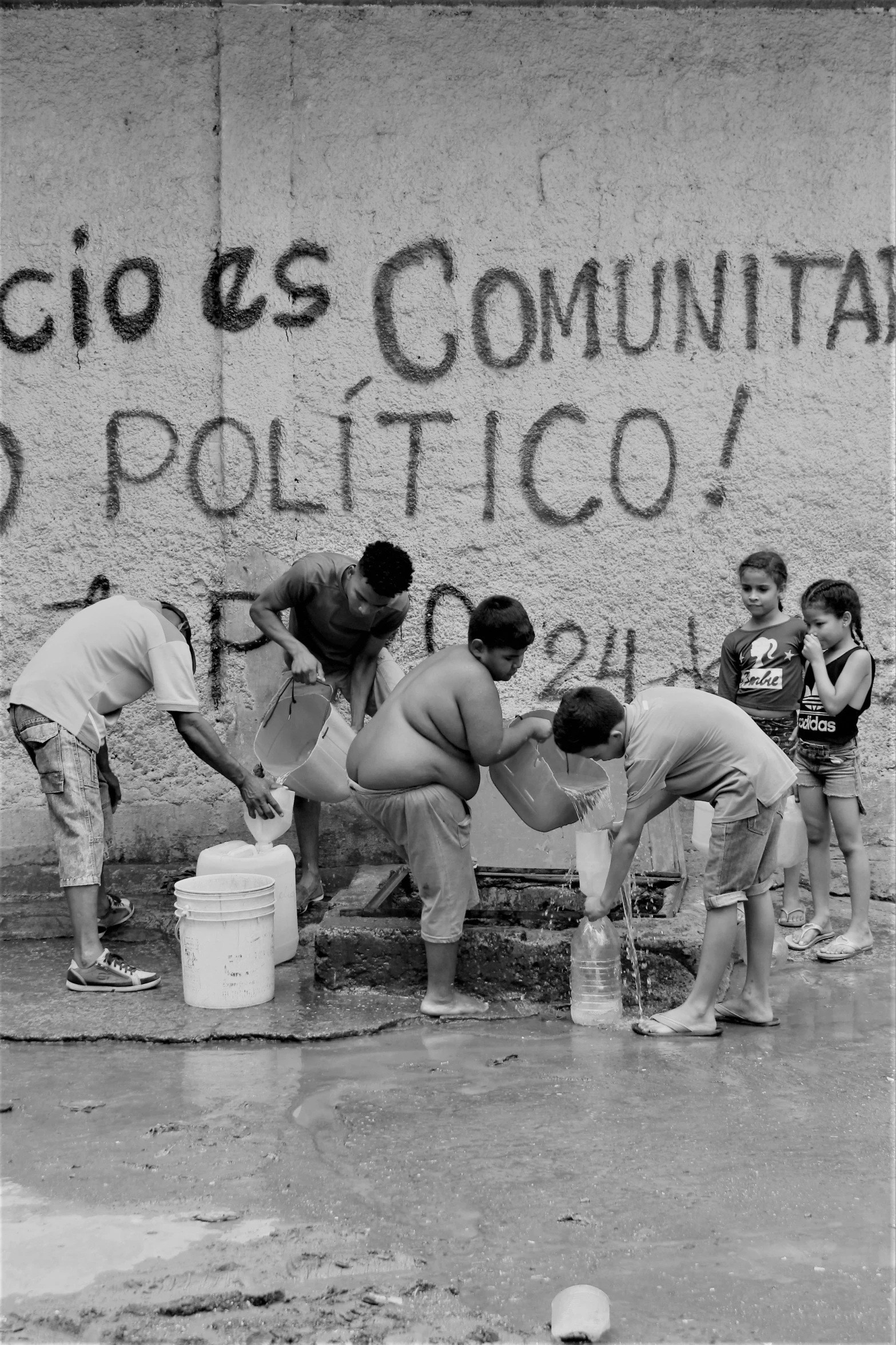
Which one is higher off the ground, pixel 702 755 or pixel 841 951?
pixel 702 755

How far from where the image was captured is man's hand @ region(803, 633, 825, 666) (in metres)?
5.10

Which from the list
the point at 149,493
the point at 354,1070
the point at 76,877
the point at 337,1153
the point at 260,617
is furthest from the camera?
the point at 149,493

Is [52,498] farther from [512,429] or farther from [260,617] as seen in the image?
[512,429]

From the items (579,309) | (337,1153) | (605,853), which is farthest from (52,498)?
(337,1153)

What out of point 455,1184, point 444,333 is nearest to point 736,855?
point 455,1184

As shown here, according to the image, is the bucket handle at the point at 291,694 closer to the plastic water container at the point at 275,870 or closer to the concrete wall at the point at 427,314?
the plastic water container at the point at 275,870

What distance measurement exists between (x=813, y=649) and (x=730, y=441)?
5.17 feet

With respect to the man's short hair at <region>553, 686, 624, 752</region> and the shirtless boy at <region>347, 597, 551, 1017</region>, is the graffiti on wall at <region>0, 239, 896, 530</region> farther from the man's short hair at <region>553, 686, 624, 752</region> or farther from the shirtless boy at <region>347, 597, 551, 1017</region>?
the man's short hair at <region>553, 686, 624, 752</region>

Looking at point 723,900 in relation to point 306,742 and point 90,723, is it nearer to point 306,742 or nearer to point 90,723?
point 306,742

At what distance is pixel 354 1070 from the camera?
401 centimetres

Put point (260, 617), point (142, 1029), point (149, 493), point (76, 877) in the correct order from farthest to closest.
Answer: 1. point (149, 493)
2. point (260, 617)
3. point (76, 877)
4. point (142, 1029)

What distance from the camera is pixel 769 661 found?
5.43 meters

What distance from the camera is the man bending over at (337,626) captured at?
514 centimetres

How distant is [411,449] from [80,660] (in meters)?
2.09
